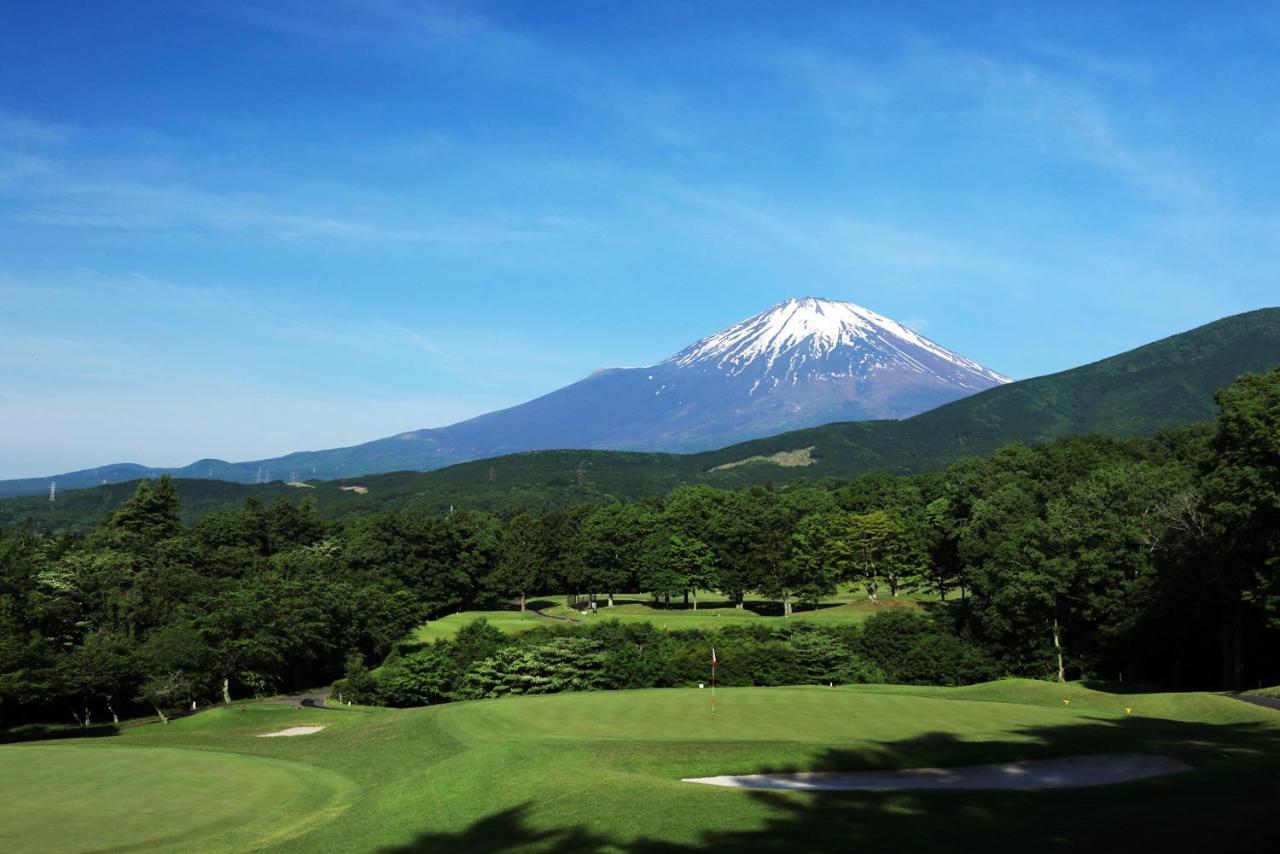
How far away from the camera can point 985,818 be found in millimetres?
16094

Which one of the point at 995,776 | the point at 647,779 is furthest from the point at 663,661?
the point at 995,776

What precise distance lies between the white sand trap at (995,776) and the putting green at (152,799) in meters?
9.42

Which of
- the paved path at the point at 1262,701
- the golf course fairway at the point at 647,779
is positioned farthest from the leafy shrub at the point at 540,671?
the paved path at the point at 1262,701

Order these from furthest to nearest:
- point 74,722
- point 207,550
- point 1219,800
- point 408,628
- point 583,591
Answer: point 583,591 < point 207,550 < point 408,628 < point 74,722 < point 1219,800

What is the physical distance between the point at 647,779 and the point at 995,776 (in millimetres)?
7149

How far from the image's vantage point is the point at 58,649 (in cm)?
5203

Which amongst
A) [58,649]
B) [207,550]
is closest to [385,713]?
[58,649]

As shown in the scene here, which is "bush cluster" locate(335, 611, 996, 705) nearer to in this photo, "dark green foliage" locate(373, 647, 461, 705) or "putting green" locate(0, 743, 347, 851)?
"dark green foliage" locate(373, 647, 461, 705)

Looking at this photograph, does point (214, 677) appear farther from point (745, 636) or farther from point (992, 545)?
point (992, 545)

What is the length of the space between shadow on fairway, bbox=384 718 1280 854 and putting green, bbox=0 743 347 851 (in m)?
4.77

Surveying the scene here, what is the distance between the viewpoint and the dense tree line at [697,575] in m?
41.4

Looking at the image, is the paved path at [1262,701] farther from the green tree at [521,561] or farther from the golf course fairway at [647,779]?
the green tree at [521,561]

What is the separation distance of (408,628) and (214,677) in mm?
20062

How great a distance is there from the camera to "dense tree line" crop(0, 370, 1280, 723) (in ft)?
136
